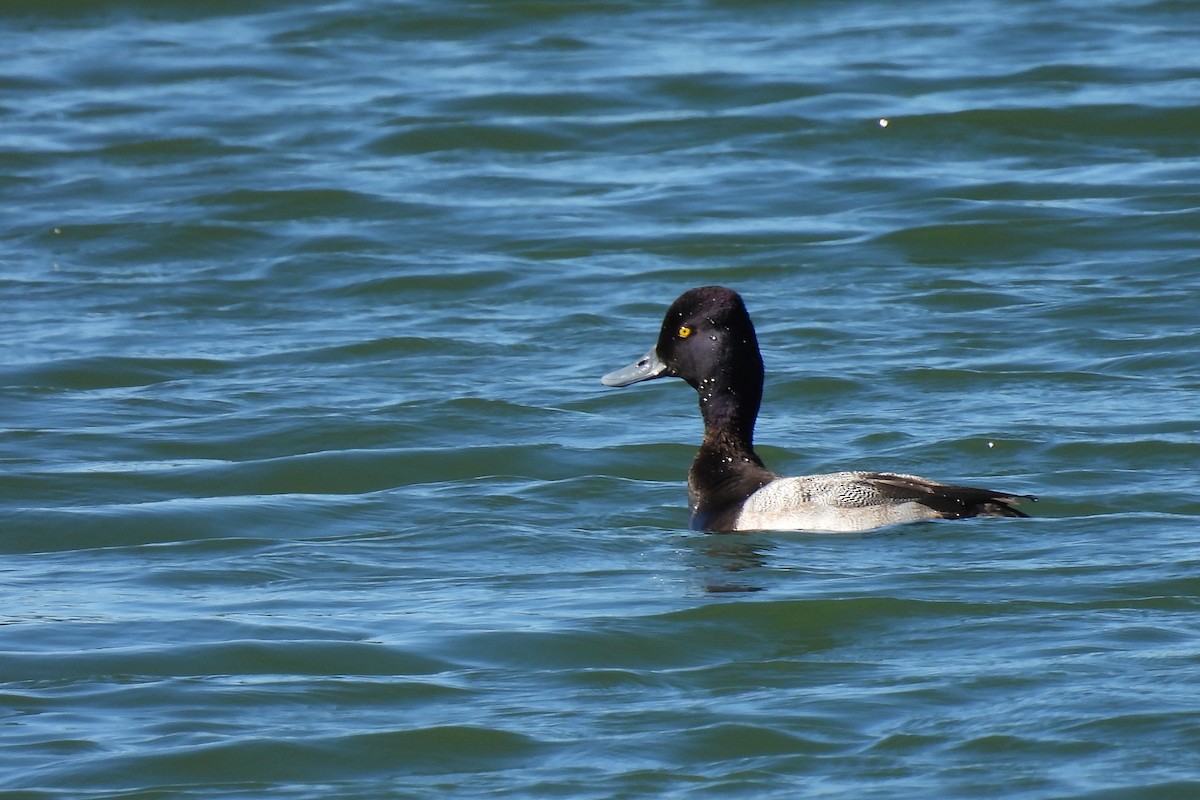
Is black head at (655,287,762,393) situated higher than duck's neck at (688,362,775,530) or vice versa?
black head at (655,287,762,393)

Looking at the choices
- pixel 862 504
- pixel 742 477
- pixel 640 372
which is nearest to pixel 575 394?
pixel 640 372

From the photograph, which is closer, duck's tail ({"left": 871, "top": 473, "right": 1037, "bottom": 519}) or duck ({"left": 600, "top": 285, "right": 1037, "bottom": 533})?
duck's tail ({"left": 871, "top": 473, "right": 1037, "bottom": 519})

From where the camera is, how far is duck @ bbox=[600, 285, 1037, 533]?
27.5 ft

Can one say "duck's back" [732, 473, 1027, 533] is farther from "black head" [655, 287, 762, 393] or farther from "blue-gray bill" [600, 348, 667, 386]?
"blue-gray bill" [600, 348, 667, 386]

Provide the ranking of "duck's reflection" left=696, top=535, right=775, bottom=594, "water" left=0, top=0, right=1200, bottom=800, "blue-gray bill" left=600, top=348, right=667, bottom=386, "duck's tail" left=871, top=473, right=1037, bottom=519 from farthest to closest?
1. "blue-gray bill" left=600, top=348, right=667, bottom=386
2. "duck's tail" left=871, top=473, right=1037, bottom=519
3. "duck's reflection" left=696, top=535, right=775, bottom=594
4. "water" left=0, top=0, right=1200, bottom=800

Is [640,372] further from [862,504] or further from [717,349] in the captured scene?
[862,504]

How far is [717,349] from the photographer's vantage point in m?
9.41

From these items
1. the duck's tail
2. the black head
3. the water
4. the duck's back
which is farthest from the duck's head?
the duck's tail

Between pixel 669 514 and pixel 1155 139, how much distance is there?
8.86 metres

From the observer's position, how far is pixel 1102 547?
8.26 metres

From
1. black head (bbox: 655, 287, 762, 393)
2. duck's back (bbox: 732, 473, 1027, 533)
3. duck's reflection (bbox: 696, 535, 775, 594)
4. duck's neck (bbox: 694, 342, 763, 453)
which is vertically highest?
black head (bbox: 655, 287, 762, 393)

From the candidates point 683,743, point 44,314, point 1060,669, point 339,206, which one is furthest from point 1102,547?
point 339,206

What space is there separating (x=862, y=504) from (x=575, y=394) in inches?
133

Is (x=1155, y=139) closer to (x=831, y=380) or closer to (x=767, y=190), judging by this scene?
(x=767, y=190)
